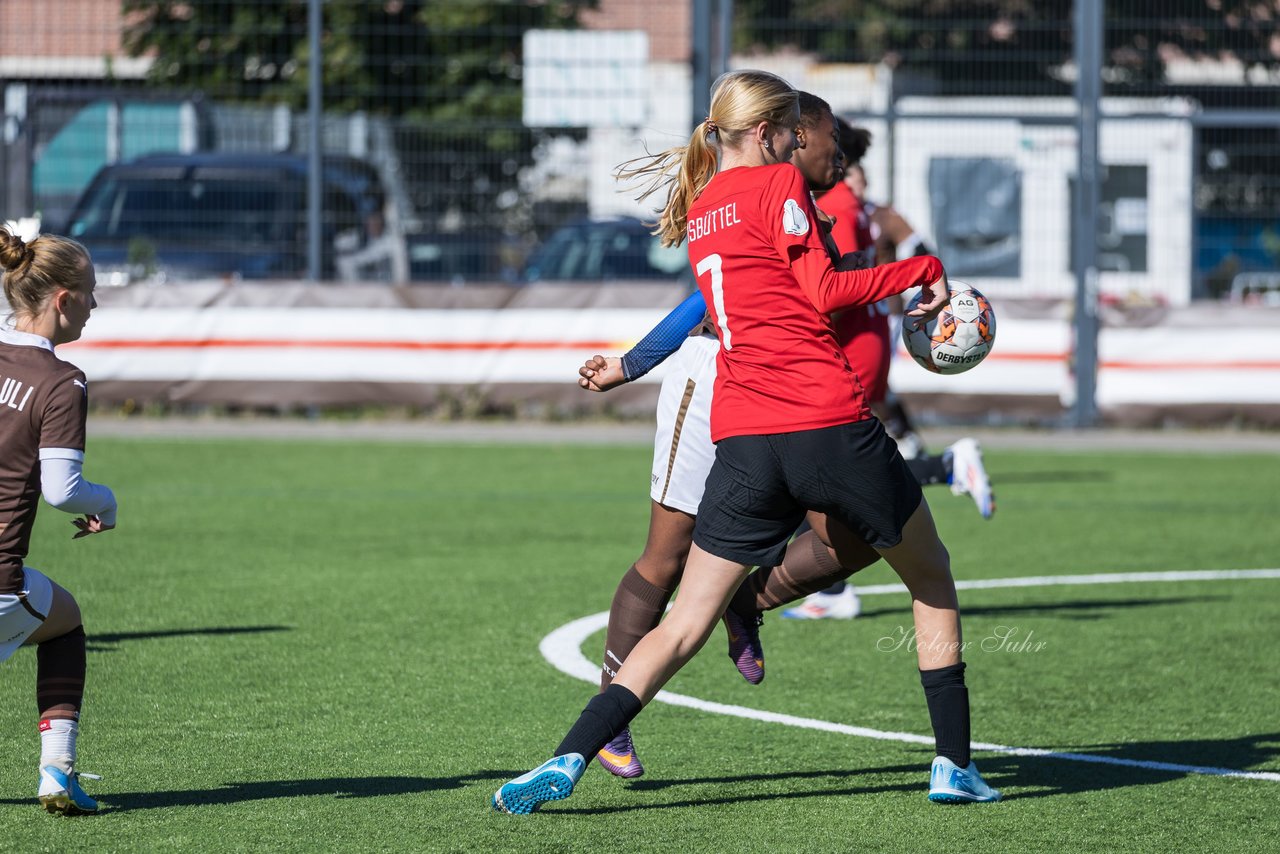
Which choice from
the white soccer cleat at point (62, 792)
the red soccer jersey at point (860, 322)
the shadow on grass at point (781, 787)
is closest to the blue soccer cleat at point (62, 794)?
the white soccer cleat at point (62, 792)

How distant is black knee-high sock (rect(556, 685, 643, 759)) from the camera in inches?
186

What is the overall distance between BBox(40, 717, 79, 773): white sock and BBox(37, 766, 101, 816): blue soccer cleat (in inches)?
0.6

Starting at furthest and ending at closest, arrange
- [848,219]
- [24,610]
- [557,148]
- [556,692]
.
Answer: [557,148]
[848,219]
[556,692]
[24,610]

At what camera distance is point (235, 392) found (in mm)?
16656

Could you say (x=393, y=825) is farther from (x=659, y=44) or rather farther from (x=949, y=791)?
(x=659, y=44)

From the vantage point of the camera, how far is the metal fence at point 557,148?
1681 cm

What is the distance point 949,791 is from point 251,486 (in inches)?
320

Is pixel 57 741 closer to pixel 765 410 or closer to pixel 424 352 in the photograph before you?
pixel 765 410

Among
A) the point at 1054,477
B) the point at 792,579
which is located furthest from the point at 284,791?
the point at 1054,477

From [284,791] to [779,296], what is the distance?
1.91 metres

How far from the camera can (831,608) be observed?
26.5ft

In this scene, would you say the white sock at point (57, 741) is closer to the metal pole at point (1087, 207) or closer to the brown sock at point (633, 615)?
the brown sock at point (633, 615)

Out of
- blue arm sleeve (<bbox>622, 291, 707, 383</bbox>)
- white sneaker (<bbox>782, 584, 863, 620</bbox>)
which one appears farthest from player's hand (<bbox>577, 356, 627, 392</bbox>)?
white sneaker (<bbox>782, 584, 863, 620</bbox>)

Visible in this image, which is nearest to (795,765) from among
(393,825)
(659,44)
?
(393,825)
